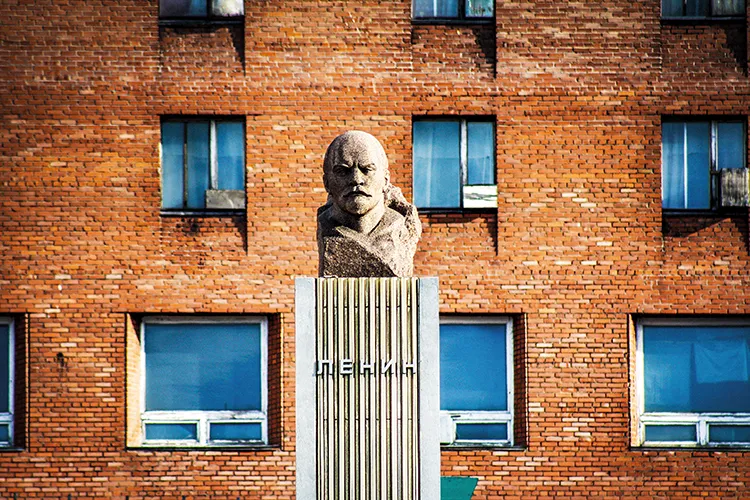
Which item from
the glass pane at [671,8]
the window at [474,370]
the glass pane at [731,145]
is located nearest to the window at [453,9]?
the glass pane at [671,8]

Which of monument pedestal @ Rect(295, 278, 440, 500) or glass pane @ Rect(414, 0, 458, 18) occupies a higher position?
glass pane @ Rect(414, 0, 458, 18)

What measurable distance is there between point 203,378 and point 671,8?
8.76 metres

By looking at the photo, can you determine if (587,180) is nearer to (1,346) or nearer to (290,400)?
(290,400)

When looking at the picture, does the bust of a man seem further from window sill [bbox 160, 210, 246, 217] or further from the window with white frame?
the window with white frame

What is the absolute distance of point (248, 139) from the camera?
20.6 metres

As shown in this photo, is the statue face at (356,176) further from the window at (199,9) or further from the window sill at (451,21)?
the window at (199,9)

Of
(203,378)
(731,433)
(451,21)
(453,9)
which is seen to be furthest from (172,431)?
(731,433)

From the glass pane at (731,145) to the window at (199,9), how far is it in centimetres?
727

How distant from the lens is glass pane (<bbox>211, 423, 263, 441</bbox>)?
2053cm

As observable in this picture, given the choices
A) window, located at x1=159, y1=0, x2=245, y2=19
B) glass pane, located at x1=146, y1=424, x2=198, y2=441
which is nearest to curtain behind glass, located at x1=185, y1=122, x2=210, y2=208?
window, located at x1=159, y1=0, x2=245, y2=19

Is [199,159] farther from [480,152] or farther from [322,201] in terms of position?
[480,152]

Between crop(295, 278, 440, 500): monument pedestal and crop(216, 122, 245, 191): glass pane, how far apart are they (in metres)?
8.35

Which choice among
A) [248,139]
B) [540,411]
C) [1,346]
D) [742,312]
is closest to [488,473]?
[540,411]

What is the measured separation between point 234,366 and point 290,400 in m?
1.07
